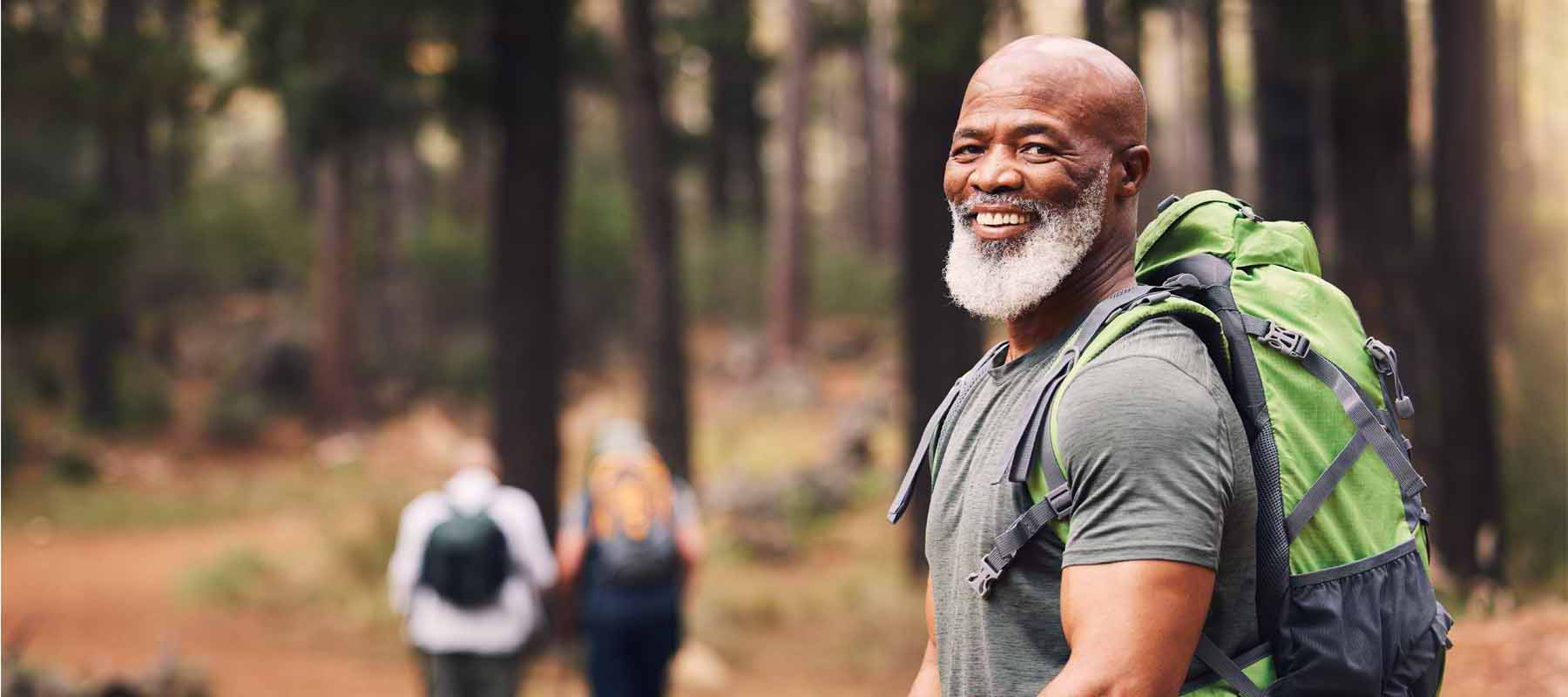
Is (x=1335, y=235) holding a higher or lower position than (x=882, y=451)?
higher

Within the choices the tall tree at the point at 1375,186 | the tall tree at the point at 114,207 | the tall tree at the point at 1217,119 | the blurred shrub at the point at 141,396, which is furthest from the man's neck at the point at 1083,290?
the blurred shrub at the point at 141,396

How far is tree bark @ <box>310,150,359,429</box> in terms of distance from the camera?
26.3 metres

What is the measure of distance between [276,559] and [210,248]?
16418 mm

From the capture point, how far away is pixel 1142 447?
81.8 inches

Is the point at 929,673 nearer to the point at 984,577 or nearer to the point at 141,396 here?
the point at 984,577

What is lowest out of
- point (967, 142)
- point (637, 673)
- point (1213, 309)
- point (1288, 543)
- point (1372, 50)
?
point (637, 673)

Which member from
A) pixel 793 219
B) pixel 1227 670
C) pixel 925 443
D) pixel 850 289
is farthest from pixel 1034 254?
pixel 850 289

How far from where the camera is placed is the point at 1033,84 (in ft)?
7.95

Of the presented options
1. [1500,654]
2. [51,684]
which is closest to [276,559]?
[51,684]

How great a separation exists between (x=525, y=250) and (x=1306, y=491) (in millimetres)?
11106

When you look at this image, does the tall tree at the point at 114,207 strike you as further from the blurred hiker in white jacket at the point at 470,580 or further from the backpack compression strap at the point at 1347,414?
the backpack compression strap at the point at 1347,414

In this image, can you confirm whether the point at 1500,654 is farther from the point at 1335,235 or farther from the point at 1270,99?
the point at 1270,99

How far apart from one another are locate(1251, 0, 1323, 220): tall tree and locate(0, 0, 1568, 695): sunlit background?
0.11 feet

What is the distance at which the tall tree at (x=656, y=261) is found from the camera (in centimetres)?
1377
